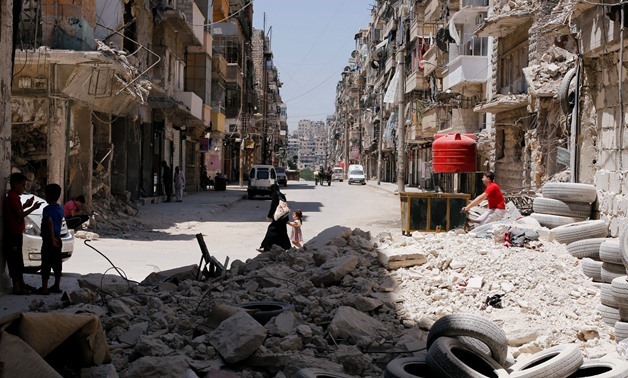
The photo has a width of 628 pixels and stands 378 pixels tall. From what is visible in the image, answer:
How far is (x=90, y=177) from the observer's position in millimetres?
20984

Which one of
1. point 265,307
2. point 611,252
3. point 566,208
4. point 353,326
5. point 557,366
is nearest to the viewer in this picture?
point 557,366

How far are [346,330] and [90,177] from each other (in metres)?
15.2

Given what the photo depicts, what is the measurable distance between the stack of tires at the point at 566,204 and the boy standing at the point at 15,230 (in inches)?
345

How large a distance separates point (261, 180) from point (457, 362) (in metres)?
34.8

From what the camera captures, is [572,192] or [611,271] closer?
[611,271]

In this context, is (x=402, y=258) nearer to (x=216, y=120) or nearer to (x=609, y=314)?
(x=609, y=314)

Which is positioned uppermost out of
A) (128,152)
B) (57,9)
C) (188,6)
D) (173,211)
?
(188,6)

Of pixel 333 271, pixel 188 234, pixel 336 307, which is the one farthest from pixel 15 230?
pixel 188 234

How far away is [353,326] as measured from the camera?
7418 millimetres

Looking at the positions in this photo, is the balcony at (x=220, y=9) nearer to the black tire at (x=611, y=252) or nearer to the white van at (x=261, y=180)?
the white van at (x=261, y=180)

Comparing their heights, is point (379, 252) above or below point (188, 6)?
below

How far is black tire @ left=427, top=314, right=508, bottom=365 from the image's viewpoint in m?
6.73

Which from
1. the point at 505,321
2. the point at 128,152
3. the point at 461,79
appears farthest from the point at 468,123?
the point at 505,321

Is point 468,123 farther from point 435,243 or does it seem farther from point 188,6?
point 435,243
